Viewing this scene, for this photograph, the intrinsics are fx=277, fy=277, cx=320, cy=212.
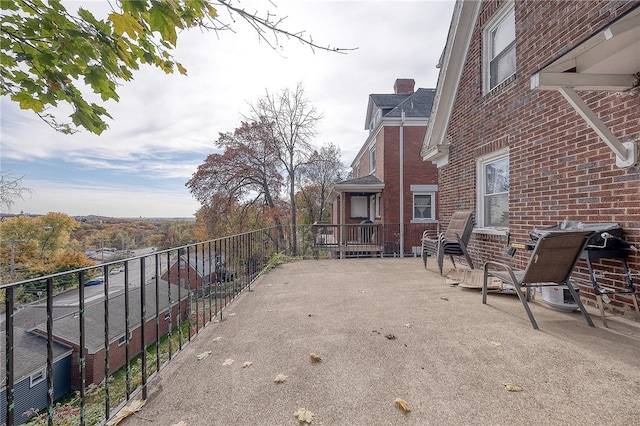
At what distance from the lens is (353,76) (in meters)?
8.55

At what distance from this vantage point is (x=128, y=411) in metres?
1.74

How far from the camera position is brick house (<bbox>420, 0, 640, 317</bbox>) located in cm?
284

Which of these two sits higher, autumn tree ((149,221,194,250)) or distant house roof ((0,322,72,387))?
distant house roof ((0,322,72,387))

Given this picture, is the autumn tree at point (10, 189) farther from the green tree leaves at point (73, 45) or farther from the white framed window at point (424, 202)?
the white framed window at point (424, 202)

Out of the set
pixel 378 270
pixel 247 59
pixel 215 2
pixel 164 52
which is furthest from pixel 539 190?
pixel 164 52

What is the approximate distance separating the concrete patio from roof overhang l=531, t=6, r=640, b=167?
1896 mm

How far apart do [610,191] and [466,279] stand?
2.30 m

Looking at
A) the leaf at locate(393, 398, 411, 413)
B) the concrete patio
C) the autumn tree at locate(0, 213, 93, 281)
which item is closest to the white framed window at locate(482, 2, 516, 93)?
the concrete patio

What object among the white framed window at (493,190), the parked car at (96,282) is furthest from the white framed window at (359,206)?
the parked car at (96,282)

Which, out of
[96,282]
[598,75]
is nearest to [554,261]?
[598,75]

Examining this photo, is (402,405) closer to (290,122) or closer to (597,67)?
(597,67)

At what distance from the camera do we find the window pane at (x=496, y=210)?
5172 millimetres

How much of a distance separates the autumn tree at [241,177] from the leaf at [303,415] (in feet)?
47.6

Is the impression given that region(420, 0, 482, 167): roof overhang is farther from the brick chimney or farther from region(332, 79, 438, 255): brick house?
the brick chimney
